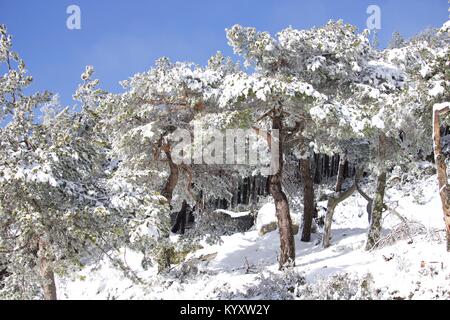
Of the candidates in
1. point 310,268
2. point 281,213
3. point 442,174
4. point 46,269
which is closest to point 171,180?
point 281,213

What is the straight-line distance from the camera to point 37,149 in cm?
782

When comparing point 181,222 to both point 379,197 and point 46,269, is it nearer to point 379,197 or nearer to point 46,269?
point 379,197

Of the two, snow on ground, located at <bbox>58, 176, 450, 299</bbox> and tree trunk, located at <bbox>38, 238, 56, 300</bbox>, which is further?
snow on ground, located at <bbox>58, 176, 450, 299</bbox>

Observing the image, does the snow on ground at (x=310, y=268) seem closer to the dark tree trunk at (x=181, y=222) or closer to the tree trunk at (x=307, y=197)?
the tree trunk at (x=307, y=197)

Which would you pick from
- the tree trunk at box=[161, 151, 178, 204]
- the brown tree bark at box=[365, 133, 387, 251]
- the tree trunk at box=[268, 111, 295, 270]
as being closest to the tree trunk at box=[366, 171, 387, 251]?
the brown tree bark at box=[365, 133, 387, 251]

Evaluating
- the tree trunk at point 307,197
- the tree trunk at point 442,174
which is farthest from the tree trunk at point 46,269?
the tree trunk at point 307,197

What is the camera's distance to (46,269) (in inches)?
356

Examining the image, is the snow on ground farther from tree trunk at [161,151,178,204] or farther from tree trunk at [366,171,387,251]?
tree trunk at [161,151,178,204]

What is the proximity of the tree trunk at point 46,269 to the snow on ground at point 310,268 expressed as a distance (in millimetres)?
790

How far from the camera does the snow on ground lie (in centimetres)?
1003

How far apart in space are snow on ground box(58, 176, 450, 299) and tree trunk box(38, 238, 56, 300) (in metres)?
0.79

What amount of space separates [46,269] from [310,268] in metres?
8.01
